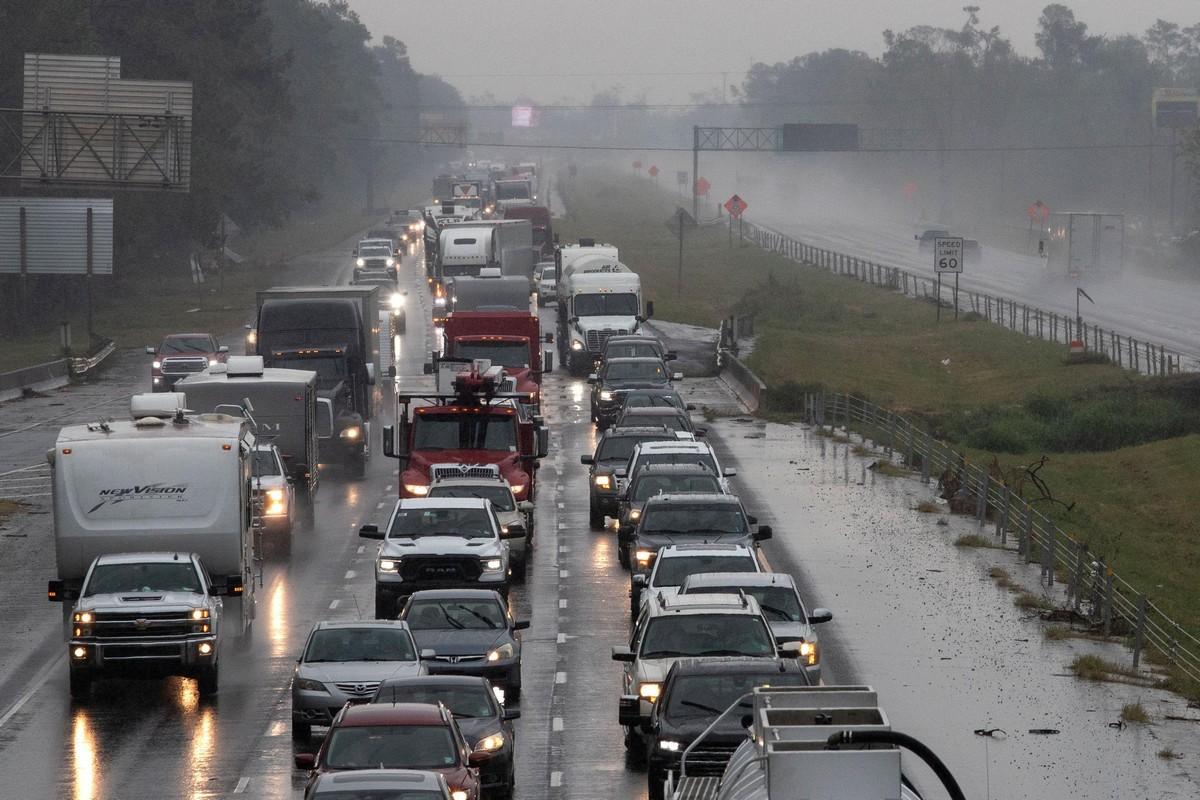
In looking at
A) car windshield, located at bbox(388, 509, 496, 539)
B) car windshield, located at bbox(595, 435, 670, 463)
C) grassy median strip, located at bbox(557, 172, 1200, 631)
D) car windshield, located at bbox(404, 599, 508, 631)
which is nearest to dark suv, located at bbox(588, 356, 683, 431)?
grassy median strip, located at bbox(557, 172, 1200, 631)

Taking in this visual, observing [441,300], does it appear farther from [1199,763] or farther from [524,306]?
[1199,763]

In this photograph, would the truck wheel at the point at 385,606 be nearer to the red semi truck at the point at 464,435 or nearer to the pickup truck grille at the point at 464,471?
the pickup truck grille at the point at 464,471

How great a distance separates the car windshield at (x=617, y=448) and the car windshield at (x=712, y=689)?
67.0 ft

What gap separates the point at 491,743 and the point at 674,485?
601 inches

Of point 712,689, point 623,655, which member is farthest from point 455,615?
point 712,689

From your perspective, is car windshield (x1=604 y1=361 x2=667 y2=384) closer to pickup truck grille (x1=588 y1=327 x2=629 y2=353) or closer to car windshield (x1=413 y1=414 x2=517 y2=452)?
pickup truck grille (x1=588 y1=327 x2=629 y2=353)

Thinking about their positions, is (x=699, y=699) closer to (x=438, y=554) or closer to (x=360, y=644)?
(x=360, y=644)

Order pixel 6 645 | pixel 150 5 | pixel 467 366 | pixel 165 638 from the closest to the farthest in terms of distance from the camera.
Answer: pixel 165 638 → pixel 6 645 → pixel 467 366 → pixel 150 5

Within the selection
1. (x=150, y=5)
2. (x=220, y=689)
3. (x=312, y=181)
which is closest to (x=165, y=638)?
(x=220, y=689)

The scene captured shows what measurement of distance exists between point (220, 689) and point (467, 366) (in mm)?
15986

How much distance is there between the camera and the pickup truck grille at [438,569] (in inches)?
1080

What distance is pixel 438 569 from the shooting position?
27.5 m

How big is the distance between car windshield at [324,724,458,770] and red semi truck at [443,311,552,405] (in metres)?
30.8

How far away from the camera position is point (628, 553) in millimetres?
33156
